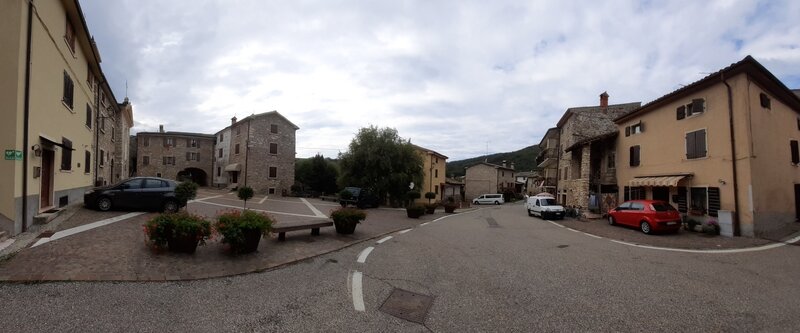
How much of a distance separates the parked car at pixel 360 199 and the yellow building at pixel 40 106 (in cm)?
1510

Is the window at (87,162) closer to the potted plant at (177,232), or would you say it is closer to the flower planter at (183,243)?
the potted plant at (177,232)

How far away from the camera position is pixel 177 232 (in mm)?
6504

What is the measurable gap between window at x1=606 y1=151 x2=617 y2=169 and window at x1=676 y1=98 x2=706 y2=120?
5939mm

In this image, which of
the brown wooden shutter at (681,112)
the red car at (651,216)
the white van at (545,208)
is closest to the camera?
the red car at (651,216)

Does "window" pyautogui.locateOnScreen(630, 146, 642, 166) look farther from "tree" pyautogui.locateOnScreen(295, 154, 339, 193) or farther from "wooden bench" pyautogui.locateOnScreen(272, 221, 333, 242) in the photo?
"tree" pyautogui.locateOnScreen(295, 154, 339, 193)

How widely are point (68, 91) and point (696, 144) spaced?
24.9 metres

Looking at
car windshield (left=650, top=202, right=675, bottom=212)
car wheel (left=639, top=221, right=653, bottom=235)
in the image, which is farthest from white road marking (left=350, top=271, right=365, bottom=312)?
car windshield (left=650, top=202, right=675, bottom=212)

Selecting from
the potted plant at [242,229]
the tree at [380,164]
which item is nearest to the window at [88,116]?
the potted plant at [242,229]

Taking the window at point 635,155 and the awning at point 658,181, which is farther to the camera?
→ the window at point 635,155

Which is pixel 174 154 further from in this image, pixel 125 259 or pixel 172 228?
pixel 125 259

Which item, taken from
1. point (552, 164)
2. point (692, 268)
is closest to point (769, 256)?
point (692, 268)

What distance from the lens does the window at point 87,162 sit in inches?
586

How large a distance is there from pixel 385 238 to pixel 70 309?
8.38m

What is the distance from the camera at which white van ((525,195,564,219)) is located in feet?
76.2
